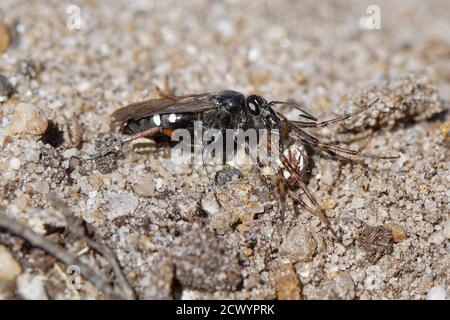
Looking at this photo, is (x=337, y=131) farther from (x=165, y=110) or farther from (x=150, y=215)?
(x=150, y=215)

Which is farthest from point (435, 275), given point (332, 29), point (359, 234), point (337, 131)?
point (332, 29)

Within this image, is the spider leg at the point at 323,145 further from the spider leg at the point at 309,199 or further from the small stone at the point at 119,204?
the small stone at the point at 119,204

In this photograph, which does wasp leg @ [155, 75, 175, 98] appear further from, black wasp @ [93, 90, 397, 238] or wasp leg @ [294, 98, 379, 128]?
wasp leg @ [294, 98, 379, 128]

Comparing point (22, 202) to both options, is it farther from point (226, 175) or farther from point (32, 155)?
point (226, 175)

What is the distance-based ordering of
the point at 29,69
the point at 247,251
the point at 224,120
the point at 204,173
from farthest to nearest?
1. the point at 29,69
2. the point at 224,120
3. the point at 204,173
4. the point at 247,251

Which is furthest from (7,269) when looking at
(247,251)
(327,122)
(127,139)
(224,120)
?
(327,122)

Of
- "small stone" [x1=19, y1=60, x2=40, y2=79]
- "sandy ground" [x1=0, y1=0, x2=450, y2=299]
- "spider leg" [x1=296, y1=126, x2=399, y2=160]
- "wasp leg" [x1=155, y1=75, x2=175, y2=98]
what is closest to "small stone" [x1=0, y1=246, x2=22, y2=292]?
"sandy ground" [x1=0, y1=0, x2=450, y2=299]

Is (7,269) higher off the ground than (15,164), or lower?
lower
